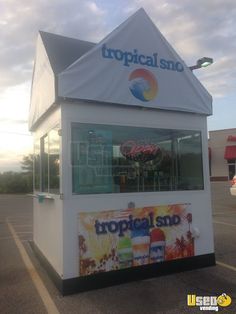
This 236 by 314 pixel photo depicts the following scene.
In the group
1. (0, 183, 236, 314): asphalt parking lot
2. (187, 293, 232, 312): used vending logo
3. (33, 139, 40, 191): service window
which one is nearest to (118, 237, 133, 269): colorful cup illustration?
(0, 183, 236, 314): asphalt parking lot

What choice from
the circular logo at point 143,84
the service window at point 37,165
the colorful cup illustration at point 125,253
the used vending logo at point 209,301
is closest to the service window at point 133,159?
the circular logo at point 143,84

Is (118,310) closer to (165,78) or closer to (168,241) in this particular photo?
(168,241)

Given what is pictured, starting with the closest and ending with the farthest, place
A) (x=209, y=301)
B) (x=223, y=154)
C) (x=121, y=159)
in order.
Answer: (x=209, y=301), (x=121, y=159), (x=223, y=154)

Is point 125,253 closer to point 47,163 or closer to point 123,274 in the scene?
point 123,274

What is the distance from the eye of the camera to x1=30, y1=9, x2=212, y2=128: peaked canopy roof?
5934 millimetres

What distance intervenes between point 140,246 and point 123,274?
53 centimetres

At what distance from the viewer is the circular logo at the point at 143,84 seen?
6.43m

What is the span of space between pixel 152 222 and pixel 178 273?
39.9 inches

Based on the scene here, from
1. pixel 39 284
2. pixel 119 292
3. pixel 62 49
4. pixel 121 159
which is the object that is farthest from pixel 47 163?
pixel 119 292

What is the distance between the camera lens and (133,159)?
257 inches

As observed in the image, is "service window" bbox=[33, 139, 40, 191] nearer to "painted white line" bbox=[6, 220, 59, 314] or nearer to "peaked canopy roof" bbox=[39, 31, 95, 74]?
"painted white line" bbox=[6, 220, 59, 314]

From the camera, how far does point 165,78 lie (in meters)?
6.76

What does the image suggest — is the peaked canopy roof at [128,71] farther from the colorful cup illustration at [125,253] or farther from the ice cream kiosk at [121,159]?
the colorful cup illustration at [125,253]

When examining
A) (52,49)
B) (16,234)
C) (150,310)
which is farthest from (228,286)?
(16,234)
